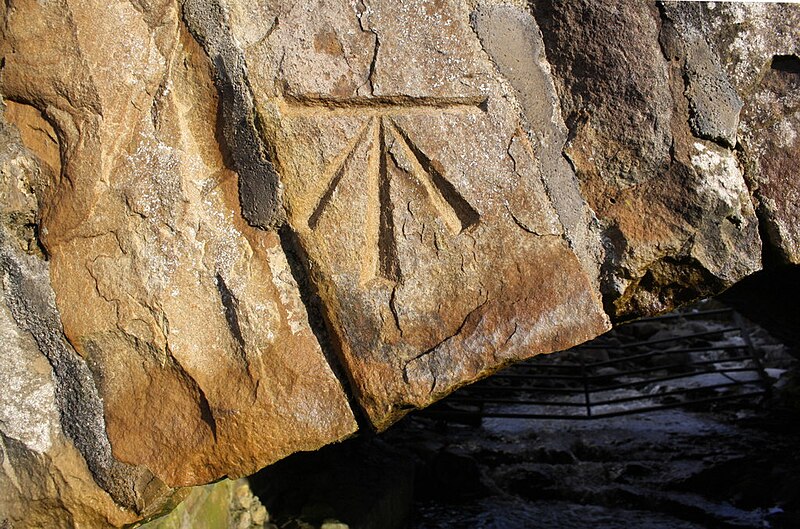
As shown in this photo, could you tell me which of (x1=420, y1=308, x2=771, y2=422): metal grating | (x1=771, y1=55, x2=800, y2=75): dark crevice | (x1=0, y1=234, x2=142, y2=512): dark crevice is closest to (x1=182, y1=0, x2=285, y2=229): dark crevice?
(x1=0, y1=234, x2=142, y2=512): dark crevice

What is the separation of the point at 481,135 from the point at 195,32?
50 centimetres

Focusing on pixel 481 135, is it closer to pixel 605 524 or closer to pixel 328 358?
pixel 328 358

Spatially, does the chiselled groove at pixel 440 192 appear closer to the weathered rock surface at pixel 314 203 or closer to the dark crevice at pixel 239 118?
the weathered rock surface at pixel 314 203

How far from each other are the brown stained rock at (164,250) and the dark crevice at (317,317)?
1 cm

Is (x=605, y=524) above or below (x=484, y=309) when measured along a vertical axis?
below

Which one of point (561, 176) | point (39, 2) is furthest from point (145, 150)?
point (561, 176)

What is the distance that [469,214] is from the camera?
1271 millimetres

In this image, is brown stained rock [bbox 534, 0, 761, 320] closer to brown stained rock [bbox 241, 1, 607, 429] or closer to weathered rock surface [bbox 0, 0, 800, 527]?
weathered rock surface [bbox 0, 0, 800, 527]

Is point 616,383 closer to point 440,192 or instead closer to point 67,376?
point 440,192

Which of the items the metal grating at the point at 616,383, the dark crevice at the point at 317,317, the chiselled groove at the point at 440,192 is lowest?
the metal grating at the point at 616,383

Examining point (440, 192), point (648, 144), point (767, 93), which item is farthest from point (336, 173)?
→ point (767, 93)

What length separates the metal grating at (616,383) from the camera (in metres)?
3.70

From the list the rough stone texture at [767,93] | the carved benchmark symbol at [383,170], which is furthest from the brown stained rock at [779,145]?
the carved benchmark symbol at [383,170]

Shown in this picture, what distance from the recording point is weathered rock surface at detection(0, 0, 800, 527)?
4.09 ft
